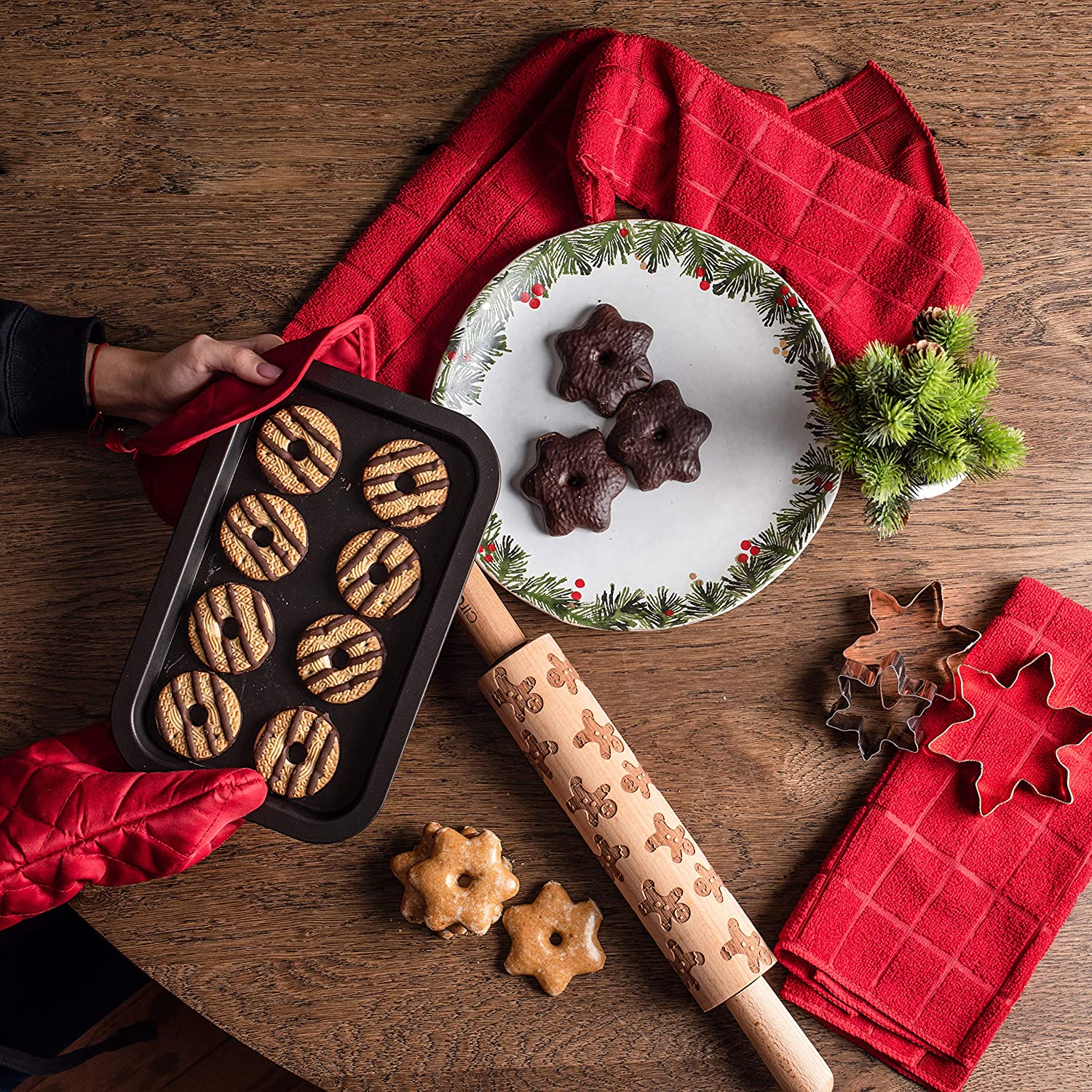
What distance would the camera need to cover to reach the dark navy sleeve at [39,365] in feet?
3.32

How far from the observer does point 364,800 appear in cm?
84

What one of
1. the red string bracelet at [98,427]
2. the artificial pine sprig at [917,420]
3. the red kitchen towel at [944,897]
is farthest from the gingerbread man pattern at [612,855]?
the red string bracelet at [98,427]

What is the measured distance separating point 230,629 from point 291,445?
20cm

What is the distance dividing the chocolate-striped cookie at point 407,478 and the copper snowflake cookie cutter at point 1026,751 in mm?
645

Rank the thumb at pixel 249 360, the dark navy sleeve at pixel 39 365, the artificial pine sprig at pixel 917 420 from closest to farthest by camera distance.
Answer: the artificial pine sprig at pixel 917 420
the thumb at pixel 249 360
the dark navy sleeve at pixel 39 365

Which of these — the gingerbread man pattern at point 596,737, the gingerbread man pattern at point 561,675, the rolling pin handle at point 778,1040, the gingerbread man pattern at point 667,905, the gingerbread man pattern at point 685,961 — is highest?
the gingerbread man pattern at point 561,675

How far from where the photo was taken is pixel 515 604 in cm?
106

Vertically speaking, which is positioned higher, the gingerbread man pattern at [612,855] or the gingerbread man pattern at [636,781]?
the gingerbread man pattern at [636,781]

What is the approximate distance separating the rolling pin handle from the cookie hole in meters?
0.66

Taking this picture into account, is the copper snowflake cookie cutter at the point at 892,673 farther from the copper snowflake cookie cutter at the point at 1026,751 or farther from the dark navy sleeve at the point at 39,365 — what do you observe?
the dark navy sleeve at the point at 39,365

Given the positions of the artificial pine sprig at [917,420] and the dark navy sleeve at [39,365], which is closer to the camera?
the artificial pine sprig at [917,420]

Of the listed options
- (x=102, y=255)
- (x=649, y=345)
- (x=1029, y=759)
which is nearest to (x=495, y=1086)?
(x=1029, y=759)

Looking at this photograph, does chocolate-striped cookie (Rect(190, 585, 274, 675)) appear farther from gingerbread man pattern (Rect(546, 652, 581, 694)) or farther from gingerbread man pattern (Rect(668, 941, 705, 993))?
gingerbread man pattern (Rect(668, 941, 705, 993))

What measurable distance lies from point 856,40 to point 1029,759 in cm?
91
